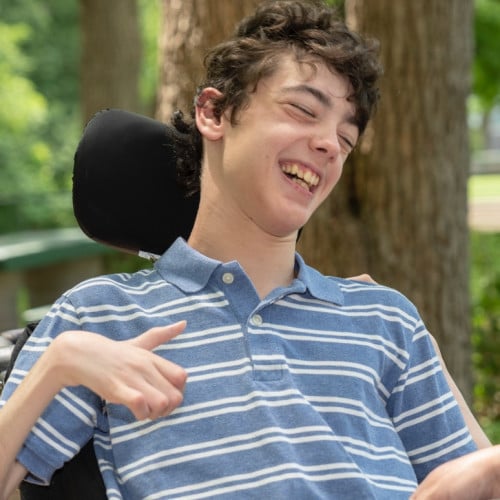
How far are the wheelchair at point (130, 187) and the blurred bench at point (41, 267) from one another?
578cm

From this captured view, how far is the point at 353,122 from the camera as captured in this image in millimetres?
2207

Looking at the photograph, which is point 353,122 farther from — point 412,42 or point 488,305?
point 488,305

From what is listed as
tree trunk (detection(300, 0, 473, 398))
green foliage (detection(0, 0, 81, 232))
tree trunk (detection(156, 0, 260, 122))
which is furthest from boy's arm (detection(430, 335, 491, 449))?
green foliage (detection(0, 0, 81, 232))

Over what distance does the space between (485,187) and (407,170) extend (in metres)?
24.2

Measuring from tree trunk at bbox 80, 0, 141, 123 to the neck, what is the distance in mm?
7852

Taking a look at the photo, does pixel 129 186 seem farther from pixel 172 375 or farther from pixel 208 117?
pixel 172 375

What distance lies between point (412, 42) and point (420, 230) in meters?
0.67

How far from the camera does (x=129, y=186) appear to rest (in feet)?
7.85

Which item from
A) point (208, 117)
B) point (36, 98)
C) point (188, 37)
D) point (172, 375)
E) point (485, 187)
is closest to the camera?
point (172, 375)

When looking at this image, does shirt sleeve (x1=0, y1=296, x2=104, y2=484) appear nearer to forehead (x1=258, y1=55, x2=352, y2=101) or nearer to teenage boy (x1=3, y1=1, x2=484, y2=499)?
teenage boy (x1=3, y1=1, x2=484, y2=499)

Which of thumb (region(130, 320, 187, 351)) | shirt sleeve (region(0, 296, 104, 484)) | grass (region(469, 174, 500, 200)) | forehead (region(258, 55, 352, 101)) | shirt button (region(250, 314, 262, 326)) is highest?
forehead (region(258, 55, 352, 101))

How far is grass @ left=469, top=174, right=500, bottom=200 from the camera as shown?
24.0 m

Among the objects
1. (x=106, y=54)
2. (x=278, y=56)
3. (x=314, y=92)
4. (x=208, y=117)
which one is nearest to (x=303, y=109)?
(x=314, y=92)

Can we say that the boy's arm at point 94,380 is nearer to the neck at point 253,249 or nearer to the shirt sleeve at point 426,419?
the neck at point 253,249
